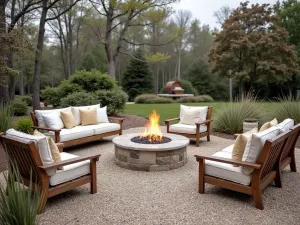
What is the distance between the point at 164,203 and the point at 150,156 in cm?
129

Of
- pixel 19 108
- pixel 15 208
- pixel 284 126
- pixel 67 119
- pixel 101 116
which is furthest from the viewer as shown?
pixel 19 108

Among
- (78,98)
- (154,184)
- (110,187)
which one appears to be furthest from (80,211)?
(78,98)

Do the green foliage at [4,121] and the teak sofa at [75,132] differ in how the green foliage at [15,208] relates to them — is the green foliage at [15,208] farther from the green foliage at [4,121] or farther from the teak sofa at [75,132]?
the green foliage at [4,121]

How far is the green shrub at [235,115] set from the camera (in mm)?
7504

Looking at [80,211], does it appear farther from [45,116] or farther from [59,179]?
[45,116]

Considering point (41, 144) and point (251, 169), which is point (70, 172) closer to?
point (41, 144)

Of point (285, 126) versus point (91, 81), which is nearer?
point (285, 126)

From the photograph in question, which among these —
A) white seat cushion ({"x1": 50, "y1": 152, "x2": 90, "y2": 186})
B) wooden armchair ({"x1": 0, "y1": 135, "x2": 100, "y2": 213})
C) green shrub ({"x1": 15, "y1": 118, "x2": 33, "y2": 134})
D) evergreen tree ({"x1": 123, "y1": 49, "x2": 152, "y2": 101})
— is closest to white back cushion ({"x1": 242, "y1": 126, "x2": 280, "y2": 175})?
wooden armchair ({"x1": 0, "y1": 135, "x2": 100, "y2": 213})

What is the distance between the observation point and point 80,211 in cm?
304

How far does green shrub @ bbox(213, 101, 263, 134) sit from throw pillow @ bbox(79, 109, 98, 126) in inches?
151

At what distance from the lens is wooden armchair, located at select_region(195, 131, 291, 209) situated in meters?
2.96

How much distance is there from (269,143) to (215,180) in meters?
0.92

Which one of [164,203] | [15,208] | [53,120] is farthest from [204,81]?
[15,208]

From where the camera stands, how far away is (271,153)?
3.13 m
